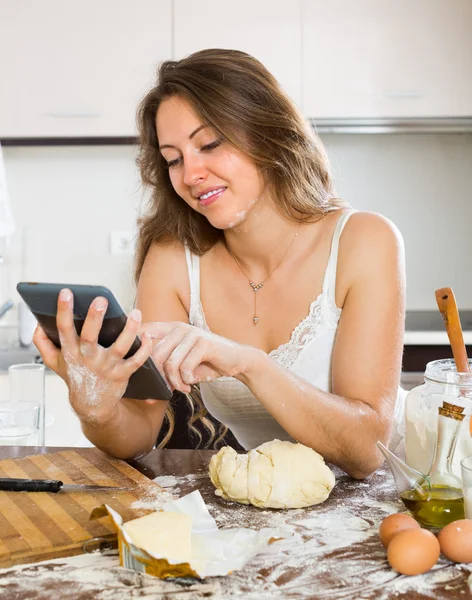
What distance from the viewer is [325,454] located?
1.18 meters

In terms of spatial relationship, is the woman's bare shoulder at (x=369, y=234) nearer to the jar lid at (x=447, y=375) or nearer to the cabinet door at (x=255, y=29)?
the jar lid at (x=447, y=375)

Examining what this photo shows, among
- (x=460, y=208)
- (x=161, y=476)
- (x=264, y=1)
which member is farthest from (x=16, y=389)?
(x=460, y=208)

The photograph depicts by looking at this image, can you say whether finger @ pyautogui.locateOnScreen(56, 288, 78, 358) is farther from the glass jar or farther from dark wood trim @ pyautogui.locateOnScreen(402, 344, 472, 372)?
dark wood trim @ pyautogui.locateOnScreen(402, 344, 472, 372)

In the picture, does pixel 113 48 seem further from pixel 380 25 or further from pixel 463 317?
pixel 463 317

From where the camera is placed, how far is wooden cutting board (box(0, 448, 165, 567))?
870 mm

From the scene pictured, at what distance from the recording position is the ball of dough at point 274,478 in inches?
39.0

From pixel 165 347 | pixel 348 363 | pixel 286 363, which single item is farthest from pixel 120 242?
pixel 165 347

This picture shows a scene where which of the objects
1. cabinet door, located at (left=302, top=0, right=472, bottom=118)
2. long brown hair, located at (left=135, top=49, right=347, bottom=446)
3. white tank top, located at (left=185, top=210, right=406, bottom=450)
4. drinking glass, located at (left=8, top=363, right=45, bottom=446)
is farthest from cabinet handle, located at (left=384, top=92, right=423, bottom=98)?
drinking glass, located at (left=8, top=363, right=45, bottom=446)

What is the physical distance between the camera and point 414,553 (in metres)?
0.78

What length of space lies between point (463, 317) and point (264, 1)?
4.81 feet

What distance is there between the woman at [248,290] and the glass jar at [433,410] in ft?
0.34

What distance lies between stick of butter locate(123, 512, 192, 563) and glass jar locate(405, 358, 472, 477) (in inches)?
15.4

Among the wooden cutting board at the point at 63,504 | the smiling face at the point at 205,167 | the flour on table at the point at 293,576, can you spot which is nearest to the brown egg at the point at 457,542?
the flour on table at the point at 293,576

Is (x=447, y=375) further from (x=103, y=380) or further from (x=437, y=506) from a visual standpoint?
(x=103, y=380)
